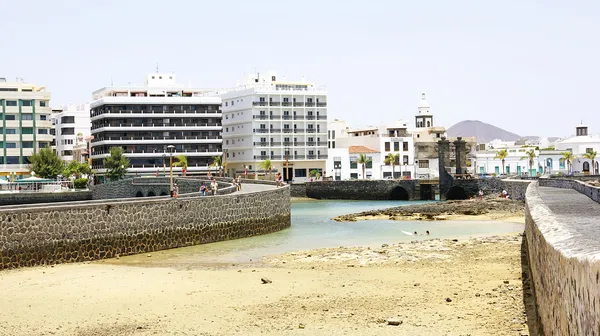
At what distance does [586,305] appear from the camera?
651 centimetres

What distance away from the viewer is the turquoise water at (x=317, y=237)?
34.1 m

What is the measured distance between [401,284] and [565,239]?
44.4 feet

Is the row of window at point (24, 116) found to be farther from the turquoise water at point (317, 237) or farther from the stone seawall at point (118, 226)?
the stone seawall at point (118, 226)

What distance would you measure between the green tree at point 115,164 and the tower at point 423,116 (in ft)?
264

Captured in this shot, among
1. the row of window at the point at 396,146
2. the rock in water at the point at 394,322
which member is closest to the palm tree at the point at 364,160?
the row of window at the point at 396,146

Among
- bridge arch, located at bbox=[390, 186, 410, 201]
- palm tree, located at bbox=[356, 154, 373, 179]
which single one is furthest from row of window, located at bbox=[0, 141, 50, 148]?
palm tree, located at bbox=[356, 154, 373, 179]

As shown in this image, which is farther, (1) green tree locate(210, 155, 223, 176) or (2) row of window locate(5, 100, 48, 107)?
(1) green tree locate(210, 155, 223, 176)

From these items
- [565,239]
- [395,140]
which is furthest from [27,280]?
[395,140]

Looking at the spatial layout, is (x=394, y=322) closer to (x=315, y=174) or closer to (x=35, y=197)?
(x=35, y=197)

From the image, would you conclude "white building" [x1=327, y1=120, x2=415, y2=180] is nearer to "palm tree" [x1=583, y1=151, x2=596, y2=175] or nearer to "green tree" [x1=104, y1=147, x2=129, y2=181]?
"palm tree" [x1=583, y1=151, x2=596, y2=175]

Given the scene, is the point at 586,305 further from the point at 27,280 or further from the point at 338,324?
the point at 27,280

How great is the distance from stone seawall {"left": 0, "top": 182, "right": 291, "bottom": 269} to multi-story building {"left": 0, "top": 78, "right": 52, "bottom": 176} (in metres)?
68.1

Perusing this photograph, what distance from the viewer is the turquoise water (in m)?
34.1

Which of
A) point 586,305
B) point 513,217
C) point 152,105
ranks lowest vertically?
point 513,217
